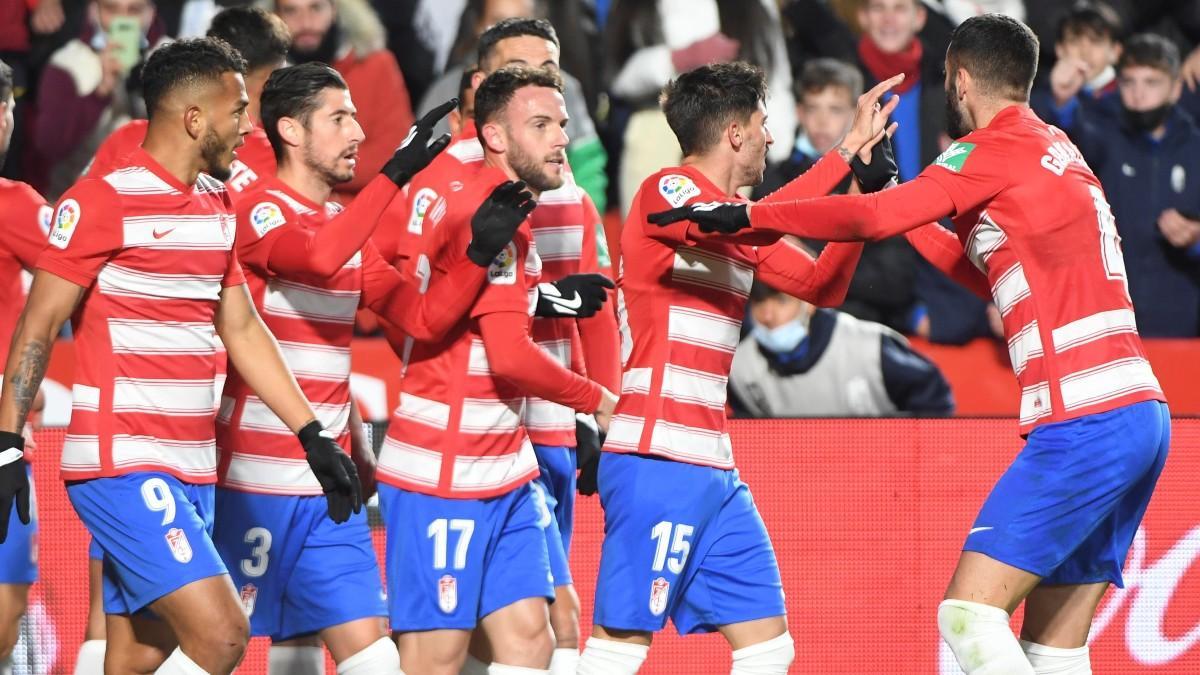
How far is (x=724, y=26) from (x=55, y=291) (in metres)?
4.85

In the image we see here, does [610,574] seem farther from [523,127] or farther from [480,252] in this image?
[523,127]

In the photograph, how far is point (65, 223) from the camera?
4977mm

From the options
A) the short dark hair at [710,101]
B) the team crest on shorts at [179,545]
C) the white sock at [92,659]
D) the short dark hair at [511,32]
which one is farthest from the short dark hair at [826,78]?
the team crest on shorts at [179,545]

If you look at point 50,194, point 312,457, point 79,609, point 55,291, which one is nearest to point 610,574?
point 312,457

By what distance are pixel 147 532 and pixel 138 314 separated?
0.61 meters

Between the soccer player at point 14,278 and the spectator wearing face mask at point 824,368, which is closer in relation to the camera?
the soccer player at point 14,278

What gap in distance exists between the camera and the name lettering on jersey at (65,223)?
4969mm

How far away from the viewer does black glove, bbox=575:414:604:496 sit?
250 inches

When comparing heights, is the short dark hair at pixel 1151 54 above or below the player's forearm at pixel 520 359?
above

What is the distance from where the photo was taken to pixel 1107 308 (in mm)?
5285

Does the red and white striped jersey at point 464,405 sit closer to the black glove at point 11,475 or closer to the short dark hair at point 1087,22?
the black glove at point 11,475

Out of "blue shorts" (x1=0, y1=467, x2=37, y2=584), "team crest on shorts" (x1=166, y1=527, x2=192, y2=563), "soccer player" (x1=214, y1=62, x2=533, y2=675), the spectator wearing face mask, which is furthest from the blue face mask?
"team crest on shorts" (x1=166, y1=527, x2=192, y2=563)

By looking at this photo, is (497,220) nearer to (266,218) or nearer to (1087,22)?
(266,218)

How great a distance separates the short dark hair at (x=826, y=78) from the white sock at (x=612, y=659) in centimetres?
410
